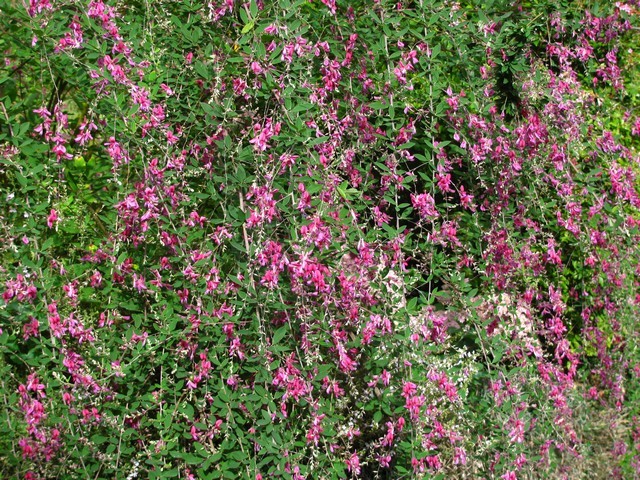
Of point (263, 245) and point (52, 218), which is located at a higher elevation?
point (263, 245)

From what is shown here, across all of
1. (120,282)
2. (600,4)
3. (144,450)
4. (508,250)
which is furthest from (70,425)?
(600,4)

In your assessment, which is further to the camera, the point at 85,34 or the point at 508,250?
the point at 508,250

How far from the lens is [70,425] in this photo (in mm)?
2750

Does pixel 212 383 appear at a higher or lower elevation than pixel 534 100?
lower

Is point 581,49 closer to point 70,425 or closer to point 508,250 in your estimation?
point 508,250

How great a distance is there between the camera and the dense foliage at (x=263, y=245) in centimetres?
284

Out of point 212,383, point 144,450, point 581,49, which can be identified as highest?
point 581,49

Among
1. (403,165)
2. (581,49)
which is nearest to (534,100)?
(581,49)

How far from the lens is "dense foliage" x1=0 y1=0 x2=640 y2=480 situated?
2840 millimetres

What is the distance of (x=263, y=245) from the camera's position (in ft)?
9.42

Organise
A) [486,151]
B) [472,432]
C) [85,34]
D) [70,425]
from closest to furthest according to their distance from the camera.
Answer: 1. [70,425]
2. [85,34]
3. [486,151]
4. [472,432]

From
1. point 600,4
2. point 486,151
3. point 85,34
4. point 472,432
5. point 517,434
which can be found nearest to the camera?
point 85,34

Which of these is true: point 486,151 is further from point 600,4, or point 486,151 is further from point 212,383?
point 212,383

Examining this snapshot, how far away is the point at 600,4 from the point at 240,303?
2.31 meters
